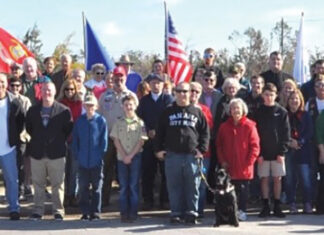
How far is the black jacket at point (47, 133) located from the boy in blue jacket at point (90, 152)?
0.71 ft

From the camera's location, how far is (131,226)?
913cm

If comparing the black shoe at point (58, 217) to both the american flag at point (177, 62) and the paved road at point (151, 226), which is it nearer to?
the paved road at point (151, 226)

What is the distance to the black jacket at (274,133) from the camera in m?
9.77

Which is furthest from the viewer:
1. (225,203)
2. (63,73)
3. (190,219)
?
(63,73)

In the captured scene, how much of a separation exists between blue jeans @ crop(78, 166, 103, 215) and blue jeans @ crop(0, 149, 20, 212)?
3.30ft

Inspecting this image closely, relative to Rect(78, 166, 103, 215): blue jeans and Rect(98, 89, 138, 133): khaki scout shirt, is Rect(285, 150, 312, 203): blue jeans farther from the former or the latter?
Rect(78, 166, 103, 215): blue jeans

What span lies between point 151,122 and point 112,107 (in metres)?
0.69

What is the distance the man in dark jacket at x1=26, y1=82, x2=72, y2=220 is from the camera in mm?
9422

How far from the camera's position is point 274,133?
32.1 feet

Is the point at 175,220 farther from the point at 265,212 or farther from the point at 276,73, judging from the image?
the point at 276,73

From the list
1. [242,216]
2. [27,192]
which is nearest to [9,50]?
[27,192]

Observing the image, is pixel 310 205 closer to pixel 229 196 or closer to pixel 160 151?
pixel 229 196

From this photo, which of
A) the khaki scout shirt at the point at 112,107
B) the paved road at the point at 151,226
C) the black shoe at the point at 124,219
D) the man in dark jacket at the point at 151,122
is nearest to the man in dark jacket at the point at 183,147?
the paved road at the point at 151,226

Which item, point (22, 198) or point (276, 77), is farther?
point (276, 77)
